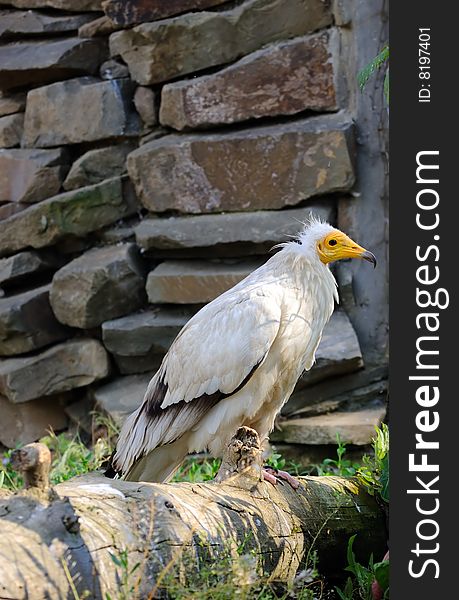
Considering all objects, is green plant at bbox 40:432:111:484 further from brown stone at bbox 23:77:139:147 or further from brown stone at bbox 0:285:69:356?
brown stone at bbox 23:77:139:147

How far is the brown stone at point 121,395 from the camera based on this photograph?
20.7 ft

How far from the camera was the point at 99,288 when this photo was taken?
650 cm

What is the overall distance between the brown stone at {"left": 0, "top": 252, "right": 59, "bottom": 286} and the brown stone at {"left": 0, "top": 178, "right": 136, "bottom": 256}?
0.33ft

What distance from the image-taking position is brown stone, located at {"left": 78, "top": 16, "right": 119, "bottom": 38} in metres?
6.70

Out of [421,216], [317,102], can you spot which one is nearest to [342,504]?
[421,216]

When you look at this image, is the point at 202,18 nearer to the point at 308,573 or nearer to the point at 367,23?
the point at 367,23

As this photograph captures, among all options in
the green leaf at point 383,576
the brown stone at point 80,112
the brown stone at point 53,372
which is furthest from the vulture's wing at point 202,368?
the brown stone at point 80,112

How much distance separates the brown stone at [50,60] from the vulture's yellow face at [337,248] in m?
3.14

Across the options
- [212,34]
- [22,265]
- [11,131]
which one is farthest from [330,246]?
[11,131]

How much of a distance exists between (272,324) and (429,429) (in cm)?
156

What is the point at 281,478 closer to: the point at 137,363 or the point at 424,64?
the point at 424,64

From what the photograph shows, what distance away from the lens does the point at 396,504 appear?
260cm

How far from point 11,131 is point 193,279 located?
1993mm

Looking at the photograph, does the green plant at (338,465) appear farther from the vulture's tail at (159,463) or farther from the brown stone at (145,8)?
the brown stone at (145,8)
